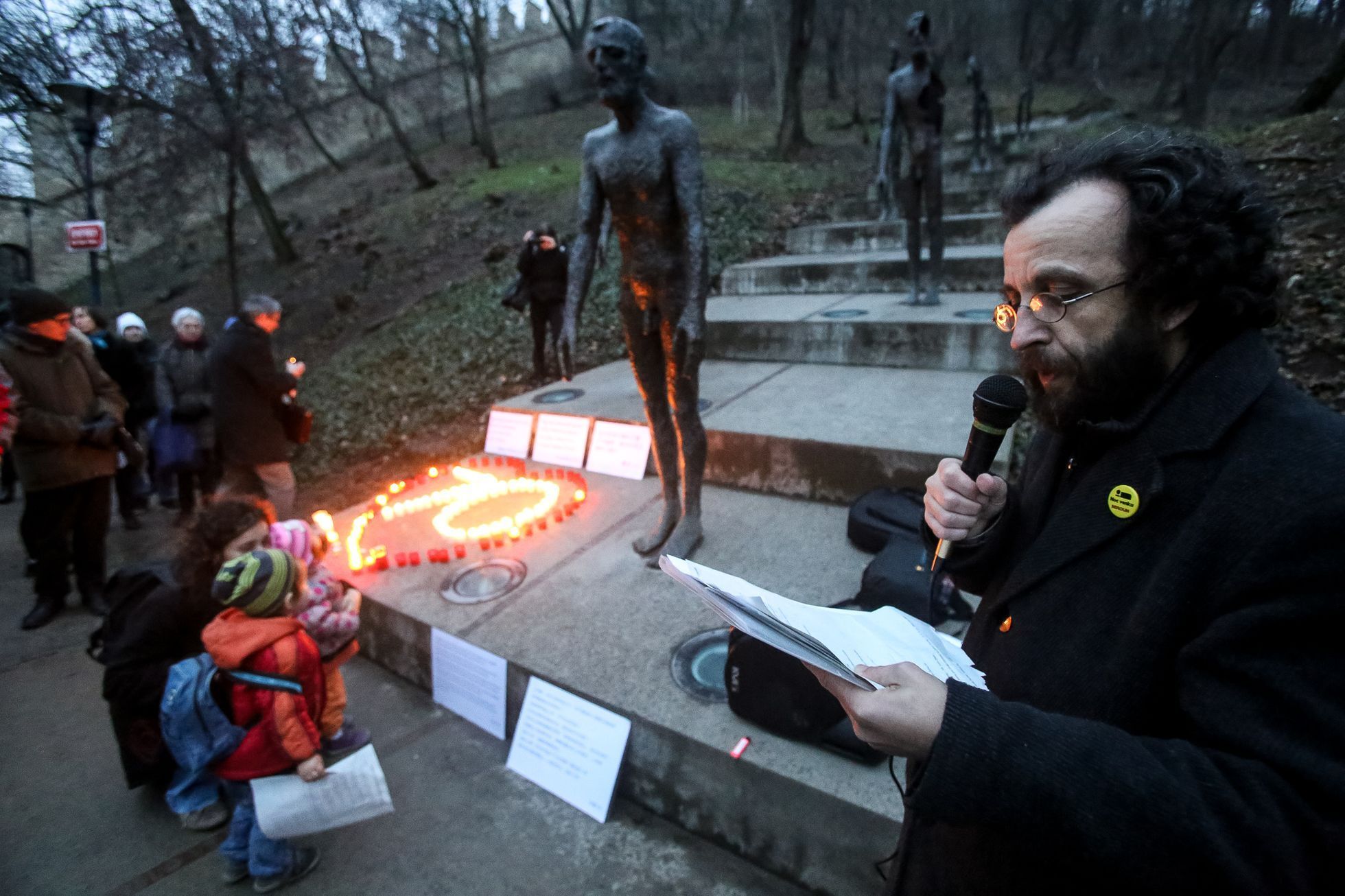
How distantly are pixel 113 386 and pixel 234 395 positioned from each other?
81 cm

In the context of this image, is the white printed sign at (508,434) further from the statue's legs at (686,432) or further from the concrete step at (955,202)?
the concrete step at (955,202)

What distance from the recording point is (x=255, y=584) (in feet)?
7.91

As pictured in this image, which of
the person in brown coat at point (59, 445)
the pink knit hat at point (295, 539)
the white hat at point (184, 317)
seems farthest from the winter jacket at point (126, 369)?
the pink knit hat at point (295, 539)

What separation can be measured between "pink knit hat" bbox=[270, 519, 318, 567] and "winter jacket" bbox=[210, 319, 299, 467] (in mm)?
2247

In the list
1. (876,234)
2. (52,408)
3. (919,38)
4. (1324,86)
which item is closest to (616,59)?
(52,408)

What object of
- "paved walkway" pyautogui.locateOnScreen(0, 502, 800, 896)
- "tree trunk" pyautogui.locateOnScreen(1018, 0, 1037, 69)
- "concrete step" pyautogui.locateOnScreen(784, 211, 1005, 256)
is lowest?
"paved walkway" pyautogui.locateOnScreen(0, 502, 800, 896)

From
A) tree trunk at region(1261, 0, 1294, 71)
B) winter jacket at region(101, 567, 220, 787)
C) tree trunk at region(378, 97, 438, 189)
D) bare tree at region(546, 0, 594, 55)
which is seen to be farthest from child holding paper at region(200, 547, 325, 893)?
tree trunk at region(1261, 0, 1294, 71)

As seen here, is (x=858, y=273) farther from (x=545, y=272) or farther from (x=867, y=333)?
(x=545, y=272)

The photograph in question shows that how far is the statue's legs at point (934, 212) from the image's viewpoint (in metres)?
6.42

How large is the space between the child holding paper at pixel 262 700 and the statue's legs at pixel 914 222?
6.30 metres

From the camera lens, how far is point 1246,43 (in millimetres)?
23703

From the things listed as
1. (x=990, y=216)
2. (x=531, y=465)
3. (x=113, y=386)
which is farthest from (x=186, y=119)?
(x=990, y=216)

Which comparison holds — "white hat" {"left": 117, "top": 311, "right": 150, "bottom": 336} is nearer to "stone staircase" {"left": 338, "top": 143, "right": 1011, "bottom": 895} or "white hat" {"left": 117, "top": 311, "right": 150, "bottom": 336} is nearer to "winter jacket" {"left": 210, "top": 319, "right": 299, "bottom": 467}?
"winter jacket" {"left": 210, "top": 319, "right": 299, "bottom": 467}

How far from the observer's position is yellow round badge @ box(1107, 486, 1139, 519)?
1022 millimetres
